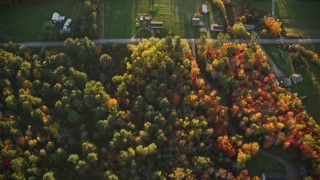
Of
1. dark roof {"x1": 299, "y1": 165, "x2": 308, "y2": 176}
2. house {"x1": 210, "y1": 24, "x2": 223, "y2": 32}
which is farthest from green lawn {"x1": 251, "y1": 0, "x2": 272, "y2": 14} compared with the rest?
dark roof {"x1": 299, "y1": 165, "x2": 308, "y2": 176}

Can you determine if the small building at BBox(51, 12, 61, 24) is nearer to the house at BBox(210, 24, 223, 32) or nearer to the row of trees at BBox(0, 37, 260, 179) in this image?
the row of trees at BBox(0, 37, 260, 179)

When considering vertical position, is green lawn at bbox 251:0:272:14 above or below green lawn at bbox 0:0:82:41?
above

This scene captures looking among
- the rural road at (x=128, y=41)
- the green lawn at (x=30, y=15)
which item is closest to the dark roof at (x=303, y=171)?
the rural road at (x=128, y=41)

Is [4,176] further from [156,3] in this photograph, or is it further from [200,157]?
[156,3]

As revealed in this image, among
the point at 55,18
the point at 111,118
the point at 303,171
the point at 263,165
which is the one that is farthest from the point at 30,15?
the point at 303,171

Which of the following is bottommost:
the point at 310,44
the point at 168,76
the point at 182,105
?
the point at 182,105

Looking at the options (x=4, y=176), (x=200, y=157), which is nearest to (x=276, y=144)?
(x=200, y=157)
